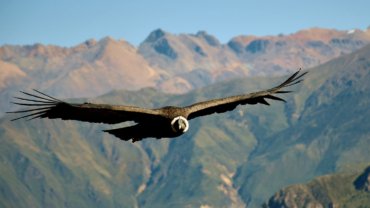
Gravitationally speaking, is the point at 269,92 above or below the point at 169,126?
above

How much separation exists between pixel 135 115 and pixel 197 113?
4.39m

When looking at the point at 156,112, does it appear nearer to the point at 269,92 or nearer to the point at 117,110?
the point at 117,110

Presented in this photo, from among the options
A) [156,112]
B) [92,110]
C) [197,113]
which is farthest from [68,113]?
[197,113]

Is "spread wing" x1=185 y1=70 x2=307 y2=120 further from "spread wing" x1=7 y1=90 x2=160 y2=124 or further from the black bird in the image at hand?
"spread wing" x1=7 y1=90 x2=160 y2=124

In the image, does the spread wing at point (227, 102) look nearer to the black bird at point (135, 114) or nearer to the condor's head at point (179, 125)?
the black bird at point (135, 114)

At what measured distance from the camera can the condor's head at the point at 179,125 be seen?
45.7m

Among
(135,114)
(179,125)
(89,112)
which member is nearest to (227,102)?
(179,125)

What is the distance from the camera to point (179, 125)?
4578cm

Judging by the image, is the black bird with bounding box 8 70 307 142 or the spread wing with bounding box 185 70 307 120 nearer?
the black bird with bounding box 8 70 307 142

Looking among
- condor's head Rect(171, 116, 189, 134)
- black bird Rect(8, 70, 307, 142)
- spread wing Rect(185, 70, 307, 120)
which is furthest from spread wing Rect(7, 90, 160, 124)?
spread wing Rect(185, 70, 307, 120)

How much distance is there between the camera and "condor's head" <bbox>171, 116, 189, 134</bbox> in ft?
150

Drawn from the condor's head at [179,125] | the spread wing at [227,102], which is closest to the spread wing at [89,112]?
the condor's head at [179,125]

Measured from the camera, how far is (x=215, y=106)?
51.0 meters

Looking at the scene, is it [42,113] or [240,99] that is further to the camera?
[240,99]
